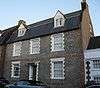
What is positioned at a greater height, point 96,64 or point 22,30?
point 22,30

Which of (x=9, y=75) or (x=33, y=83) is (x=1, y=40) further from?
(x=33, y=83)

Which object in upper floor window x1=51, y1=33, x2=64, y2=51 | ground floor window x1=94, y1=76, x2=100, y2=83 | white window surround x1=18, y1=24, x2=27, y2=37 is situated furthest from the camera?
white window surround x1=18, y1=24, x2=27, y2=37

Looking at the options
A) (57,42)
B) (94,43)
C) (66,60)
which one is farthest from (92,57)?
(57,42)

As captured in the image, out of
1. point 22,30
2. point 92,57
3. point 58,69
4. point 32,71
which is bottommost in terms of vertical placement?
point 32,71

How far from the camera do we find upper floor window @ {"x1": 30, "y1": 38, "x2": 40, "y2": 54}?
27766 mm

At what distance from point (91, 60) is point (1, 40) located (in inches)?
713

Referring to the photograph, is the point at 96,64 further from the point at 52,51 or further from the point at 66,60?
the point at 52,51

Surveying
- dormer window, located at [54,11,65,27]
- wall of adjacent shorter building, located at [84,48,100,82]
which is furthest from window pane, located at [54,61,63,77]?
dormer window, located at [54,11,65,27]

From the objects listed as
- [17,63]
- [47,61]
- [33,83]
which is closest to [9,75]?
[17,63]

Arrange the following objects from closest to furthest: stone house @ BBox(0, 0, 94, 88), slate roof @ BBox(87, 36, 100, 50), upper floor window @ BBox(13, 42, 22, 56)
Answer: stone house @ BBox(0, 0, 94, 88) < slate roof @ BBox(87, 36, 100, 50) < upper floor window @ BBox(13, 42, 22, 56)

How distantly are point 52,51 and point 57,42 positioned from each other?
1369 mm

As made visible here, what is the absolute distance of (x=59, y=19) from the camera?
2683 centimetres

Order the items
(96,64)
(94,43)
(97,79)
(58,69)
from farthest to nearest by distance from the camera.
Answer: (94,43)
(58,69)
(96,64)
(97,79)

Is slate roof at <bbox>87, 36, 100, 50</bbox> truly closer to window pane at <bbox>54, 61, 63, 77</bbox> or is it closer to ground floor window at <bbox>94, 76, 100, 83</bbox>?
ground floor window at <bbox>94, 76, 100, 83</bbox>
